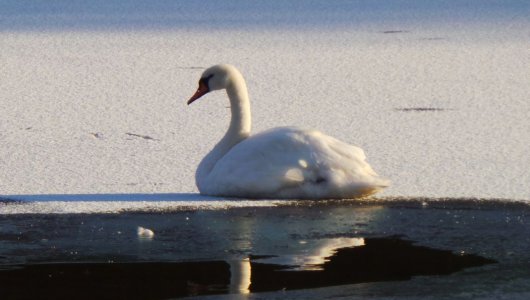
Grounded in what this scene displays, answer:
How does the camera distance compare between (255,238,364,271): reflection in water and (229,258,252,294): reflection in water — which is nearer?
(229,258,252,294): reflection in water

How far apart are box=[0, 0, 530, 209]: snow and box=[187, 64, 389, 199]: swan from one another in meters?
0.18

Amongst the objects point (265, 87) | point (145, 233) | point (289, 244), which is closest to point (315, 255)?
point (289, 244)

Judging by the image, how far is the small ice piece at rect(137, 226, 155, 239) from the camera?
15.2 ft

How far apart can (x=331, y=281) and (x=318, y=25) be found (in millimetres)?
5910

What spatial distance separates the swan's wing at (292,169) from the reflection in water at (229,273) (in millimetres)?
756

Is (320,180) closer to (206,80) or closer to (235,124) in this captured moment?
(235,124)

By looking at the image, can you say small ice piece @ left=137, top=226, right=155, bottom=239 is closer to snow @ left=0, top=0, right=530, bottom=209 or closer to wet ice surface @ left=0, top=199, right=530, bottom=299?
wet ice surface @ left=0, top=199, right=530, bottom=299

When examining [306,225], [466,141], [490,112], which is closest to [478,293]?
[306,225]

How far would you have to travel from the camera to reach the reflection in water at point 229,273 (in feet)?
12.7

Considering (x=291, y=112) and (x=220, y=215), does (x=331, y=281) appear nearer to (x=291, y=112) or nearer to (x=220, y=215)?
(x=220, y=215)

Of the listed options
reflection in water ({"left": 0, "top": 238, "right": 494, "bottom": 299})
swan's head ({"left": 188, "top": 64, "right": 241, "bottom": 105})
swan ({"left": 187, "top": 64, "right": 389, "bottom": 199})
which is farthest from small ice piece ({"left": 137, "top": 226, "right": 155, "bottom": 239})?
swan's head ({"left": 188, "top": 64, "right": 241, "bottom": 105})

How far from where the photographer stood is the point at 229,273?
13.4ft

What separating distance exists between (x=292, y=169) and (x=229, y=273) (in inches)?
45.9

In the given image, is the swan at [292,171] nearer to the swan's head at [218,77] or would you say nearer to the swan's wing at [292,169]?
the swan's wing at [292,169]
